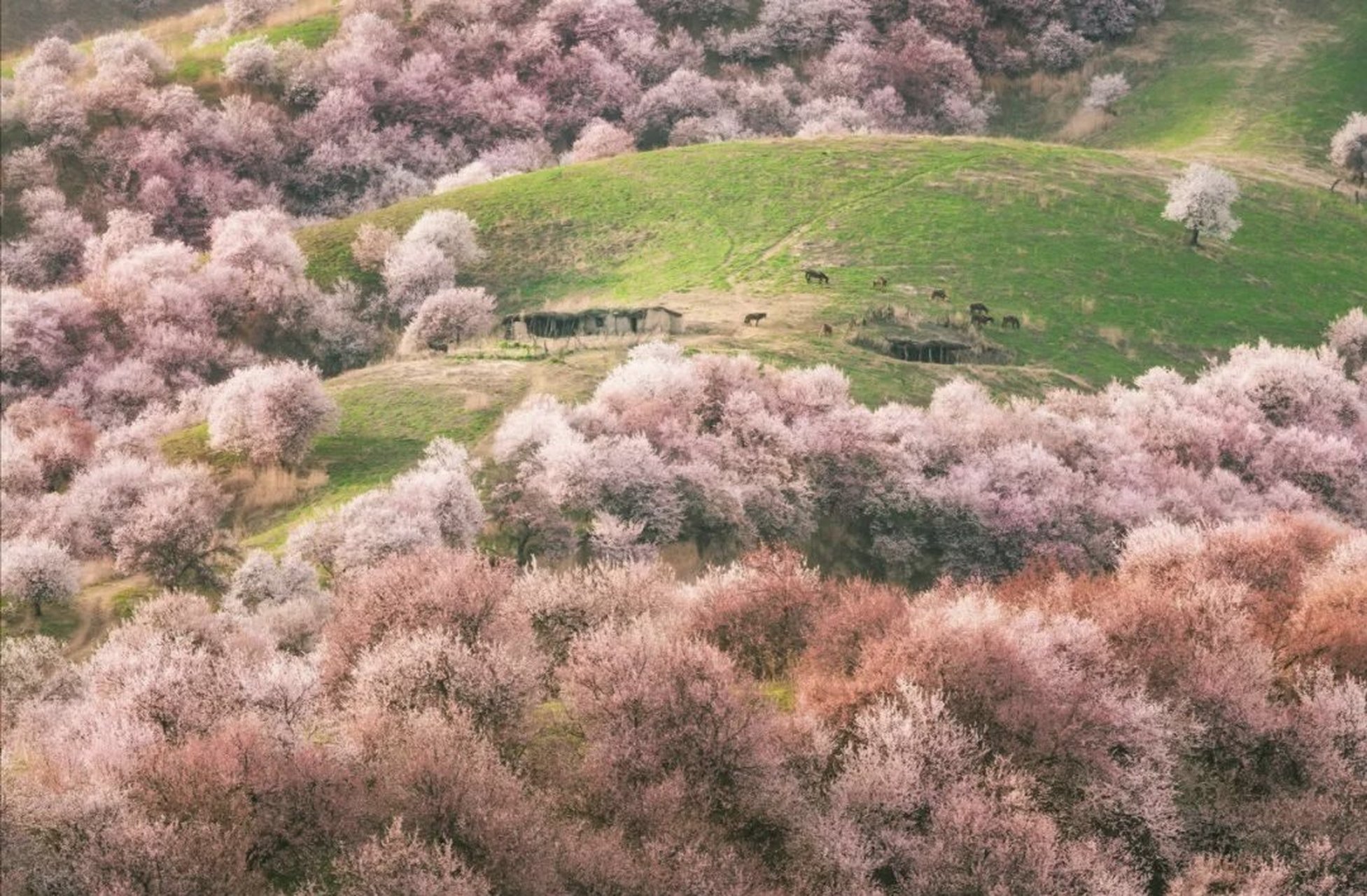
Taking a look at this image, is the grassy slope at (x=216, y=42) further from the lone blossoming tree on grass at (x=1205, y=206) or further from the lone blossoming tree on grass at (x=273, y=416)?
the lone blossoming tree on grass at (x=1205, y=206)

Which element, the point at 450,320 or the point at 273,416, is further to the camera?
the point at 450,320

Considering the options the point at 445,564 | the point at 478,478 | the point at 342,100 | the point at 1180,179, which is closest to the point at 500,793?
the point at 445,564

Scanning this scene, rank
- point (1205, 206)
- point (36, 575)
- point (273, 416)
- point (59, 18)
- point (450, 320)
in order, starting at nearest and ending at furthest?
point (36, 575), point (273, 416), point (450, 320), point (1205, 206), point (59, 18)

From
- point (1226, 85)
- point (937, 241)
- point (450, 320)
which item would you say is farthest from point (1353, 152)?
point (450, 320)

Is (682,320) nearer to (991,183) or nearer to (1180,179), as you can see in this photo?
(991,183)

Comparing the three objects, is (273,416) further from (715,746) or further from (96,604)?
(715,746)

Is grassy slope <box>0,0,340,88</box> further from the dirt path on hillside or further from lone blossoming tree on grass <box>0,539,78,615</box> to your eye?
lone blossoming tree on grass <box>0,539,78,615</box>

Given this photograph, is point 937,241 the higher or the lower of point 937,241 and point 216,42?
the lower

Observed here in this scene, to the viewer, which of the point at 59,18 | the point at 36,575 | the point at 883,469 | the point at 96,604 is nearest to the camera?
the point at 36,575

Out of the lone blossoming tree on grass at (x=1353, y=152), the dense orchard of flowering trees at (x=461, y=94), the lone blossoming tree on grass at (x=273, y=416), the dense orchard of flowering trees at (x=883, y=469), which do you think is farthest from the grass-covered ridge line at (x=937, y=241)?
the lone blossoming tree on grass at (x=273, y=416)
